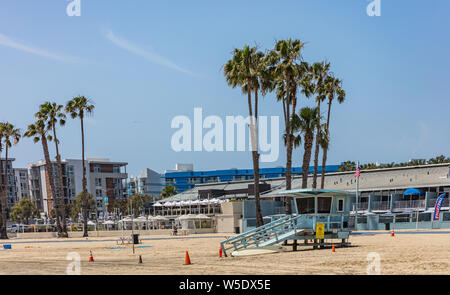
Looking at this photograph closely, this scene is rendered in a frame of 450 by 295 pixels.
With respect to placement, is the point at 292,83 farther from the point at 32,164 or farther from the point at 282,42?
the point at 32,164

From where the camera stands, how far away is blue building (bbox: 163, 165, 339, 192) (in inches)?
7131

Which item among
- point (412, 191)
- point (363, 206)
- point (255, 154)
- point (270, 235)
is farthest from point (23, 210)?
point (270, 235)

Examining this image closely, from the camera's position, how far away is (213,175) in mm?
188500

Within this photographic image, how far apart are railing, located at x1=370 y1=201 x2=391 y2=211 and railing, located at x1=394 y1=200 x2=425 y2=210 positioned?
1.53m

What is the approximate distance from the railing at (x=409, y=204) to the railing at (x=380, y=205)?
1.53 m

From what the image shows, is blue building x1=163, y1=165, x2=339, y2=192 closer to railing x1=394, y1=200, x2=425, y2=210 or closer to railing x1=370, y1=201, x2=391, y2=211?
railing x1=370, y1=201, x2=391, y2=211

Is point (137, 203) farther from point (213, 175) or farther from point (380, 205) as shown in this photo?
point (380, 205)

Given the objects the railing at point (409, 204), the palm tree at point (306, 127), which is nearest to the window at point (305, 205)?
the palm tree at point (306, 127)

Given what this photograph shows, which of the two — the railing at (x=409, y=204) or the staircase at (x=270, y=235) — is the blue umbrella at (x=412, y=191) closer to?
the railing at (x=409, y=204)

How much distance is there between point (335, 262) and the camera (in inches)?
851

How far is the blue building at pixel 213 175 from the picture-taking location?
594 feet
